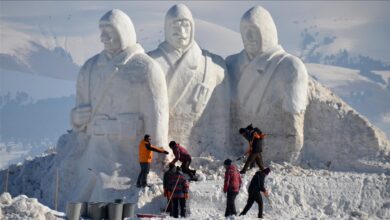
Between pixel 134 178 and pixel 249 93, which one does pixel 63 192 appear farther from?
pixel 249 93

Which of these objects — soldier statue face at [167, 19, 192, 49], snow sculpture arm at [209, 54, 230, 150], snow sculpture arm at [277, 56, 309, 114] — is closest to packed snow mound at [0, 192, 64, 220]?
snow sculpture arm at [209, 54, 230, 150]

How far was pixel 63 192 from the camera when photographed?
3114 cm

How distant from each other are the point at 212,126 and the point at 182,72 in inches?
69.0

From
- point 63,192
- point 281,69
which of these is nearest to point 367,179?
point 281,69

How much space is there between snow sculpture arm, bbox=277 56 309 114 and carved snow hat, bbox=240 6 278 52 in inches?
33.3

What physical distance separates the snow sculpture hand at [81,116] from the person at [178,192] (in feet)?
16.7

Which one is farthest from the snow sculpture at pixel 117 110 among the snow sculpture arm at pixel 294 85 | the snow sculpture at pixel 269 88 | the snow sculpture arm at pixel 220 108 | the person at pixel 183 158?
the snow sculpture arm at pixel 294 85

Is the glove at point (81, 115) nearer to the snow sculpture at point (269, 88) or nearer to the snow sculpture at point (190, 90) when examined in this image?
the snow sculpture at point (190, 90)

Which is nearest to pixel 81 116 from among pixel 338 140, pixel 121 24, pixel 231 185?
pixel 121 24

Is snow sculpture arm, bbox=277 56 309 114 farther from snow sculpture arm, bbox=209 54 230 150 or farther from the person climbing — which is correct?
the person climbing

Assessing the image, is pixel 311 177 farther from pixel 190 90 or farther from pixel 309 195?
pixel 190 90

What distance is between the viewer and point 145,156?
28.4 meters

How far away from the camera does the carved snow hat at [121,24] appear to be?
30969 mm

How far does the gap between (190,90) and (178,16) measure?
202 cm
